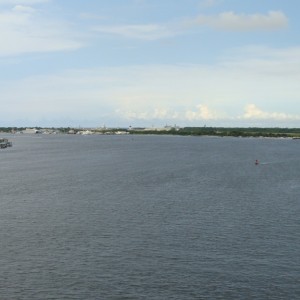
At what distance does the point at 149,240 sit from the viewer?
57.4 metres

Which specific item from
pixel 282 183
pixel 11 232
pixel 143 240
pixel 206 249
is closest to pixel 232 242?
pixel 206 249

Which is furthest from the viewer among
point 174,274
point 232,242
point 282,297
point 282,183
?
point 282,183

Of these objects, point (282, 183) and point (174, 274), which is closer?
point (174, 274)

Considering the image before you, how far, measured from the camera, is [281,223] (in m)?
66.0

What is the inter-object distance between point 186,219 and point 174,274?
2221 centimetres

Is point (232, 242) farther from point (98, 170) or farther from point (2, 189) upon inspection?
point (98, 170)

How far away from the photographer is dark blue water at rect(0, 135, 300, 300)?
1722 inches

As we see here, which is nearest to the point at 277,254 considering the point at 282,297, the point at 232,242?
the point at 232,242

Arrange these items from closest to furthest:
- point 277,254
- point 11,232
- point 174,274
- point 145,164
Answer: point 174,274 < point 277,254 < point 11,232 < point 145,164

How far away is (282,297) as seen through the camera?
41594 millimetres

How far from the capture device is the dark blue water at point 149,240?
43750 millimetres

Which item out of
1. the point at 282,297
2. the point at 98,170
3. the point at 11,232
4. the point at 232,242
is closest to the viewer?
the point at 282,297

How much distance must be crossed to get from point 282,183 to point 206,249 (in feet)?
198

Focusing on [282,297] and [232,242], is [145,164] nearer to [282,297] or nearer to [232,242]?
[232,242]
